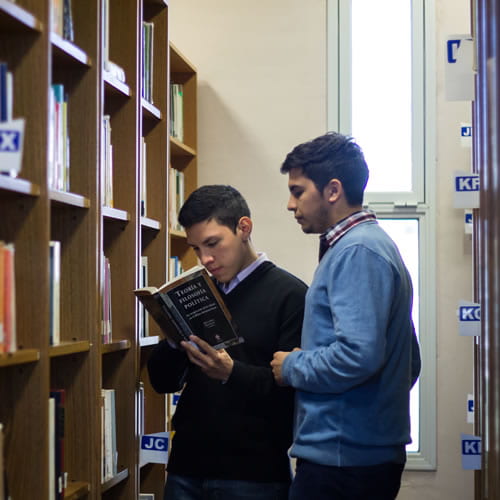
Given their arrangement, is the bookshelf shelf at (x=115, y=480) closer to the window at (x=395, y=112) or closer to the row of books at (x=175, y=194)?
the row of books at (x=175, y=194)

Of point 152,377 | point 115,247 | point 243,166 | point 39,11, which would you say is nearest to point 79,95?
point 39,11

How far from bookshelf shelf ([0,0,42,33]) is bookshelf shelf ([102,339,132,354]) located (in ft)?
3.26

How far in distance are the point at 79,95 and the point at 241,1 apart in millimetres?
2072

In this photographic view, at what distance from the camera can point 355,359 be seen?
1.83m

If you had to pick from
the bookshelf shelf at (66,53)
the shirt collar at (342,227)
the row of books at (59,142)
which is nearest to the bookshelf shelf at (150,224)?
the row of books at (59,142)

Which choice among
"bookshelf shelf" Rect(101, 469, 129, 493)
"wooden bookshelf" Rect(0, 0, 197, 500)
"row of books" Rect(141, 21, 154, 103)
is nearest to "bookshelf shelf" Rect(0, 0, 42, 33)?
"wooden bookshelf" Rect(0, 0, 197, 500)

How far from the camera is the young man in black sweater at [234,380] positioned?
2.12 meters

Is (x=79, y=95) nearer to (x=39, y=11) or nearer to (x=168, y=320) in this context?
(x=39, y=11)

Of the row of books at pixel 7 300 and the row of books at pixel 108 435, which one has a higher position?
the row of books at pixel 7 300

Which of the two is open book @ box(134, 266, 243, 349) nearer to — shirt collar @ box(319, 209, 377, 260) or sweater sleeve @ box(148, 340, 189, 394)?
sweater sleeve @ box(148, 340, 189, 394)

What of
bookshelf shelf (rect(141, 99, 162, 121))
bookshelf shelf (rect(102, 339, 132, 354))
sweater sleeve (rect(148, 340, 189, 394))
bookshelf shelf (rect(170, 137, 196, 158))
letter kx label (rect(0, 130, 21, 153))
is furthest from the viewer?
bookshelf shelf (rect(170, 137, 196, 158))

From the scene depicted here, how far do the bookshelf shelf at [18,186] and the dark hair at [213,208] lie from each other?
60 centimetres

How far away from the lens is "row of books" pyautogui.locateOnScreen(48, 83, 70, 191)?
206cm

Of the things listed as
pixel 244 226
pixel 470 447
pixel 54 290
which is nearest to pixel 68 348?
pixel 54 290
